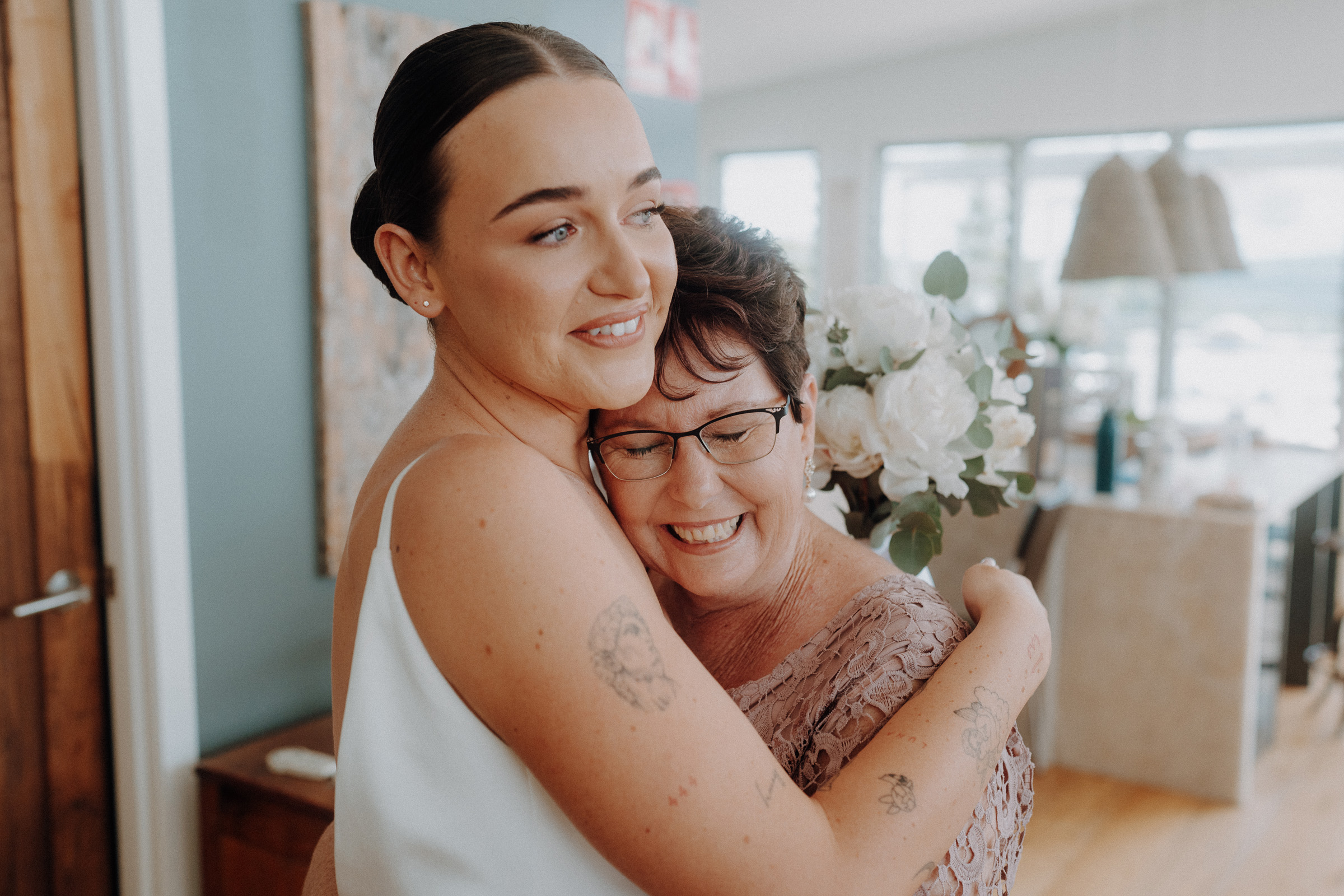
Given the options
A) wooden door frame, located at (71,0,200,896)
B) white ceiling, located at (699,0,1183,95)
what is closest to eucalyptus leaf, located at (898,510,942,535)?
wooden door frame, located at (71,0,200,896)

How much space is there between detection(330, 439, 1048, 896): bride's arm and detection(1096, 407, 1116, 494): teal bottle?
342 cm

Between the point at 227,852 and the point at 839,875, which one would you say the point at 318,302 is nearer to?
the point at 227,852

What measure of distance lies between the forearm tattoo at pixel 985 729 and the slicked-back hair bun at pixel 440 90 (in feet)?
2.13

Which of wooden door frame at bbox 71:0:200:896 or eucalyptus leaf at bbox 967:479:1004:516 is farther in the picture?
wooden door frame at bbox 71:0:200:896

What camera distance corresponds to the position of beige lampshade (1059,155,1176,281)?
11.1 feet

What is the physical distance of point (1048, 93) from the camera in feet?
27.0

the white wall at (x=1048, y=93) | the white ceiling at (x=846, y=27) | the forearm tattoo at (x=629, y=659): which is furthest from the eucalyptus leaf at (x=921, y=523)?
the white wall at (x=1048, y=93)

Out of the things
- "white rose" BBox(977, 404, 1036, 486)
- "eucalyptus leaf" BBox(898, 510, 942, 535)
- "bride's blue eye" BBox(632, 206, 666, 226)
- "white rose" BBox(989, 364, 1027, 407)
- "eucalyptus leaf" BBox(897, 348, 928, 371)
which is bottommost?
"eucalyptus leaf" BBox(898, 510, 942, 535)

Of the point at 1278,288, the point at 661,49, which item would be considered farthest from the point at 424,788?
the point at 1278,288

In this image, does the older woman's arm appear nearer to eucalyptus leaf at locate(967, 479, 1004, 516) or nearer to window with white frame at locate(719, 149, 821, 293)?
eucalyptus leaf at locate(967, 479, 1004, 516)

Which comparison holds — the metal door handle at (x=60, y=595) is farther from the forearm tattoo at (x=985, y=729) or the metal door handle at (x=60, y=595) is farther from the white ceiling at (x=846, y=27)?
the white ceiling at (x=846, y=27)

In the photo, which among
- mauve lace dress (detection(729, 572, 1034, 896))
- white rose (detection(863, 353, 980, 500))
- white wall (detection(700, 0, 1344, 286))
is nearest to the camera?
mauve lace dress (detection(729, 572, 1034, 896))

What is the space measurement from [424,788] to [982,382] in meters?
0.86

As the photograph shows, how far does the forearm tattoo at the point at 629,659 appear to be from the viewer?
0.79 meters
